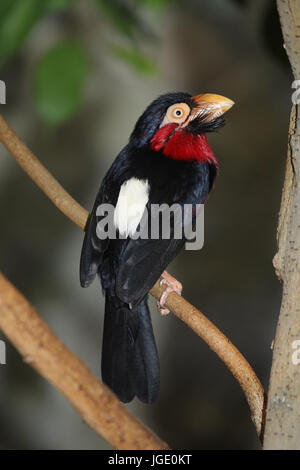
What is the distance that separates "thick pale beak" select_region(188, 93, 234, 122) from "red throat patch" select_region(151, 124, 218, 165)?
0.06 metres

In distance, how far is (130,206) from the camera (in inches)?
50.1

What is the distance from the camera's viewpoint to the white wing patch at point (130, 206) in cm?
127

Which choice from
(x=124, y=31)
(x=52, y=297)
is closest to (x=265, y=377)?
(x=52, y=297)

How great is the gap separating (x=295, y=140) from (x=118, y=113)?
2049 millimetres

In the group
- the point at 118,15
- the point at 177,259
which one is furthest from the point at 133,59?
the point at 177,259

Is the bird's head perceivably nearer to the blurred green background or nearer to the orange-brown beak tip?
the orange-brown beak tip

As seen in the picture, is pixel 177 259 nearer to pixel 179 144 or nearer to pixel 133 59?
pixel 179 144

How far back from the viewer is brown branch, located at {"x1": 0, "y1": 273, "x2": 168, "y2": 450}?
27.5 inches

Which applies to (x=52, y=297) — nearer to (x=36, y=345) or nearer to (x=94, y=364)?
(x=94, y=364)

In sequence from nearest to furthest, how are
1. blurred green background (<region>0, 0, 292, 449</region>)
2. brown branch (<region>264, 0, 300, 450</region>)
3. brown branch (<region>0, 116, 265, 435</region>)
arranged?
brown branch (<region>264, 0, 300, 450</region>) → brown branch (<region>0, 116, 265, 435</region>) → blurred green background (<region>0, 0, 292, 449</region>)

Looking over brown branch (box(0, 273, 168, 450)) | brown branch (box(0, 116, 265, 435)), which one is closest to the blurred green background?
brown branch (box(0, 116, 265, 435))

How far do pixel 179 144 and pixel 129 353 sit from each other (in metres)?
0.45

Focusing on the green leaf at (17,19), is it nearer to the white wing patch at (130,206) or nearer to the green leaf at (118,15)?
the green leaf at (118,15)

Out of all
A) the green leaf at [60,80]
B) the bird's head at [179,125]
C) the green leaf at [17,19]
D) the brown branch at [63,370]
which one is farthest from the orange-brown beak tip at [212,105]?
the brown branch at [63,370]
